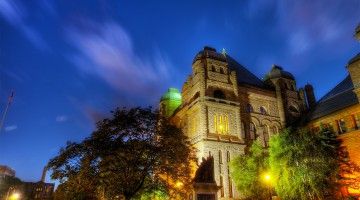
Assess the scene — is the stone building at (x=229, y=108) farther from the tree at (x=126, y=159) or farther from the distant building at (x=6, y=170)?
the distant building at (x=6, y=170)

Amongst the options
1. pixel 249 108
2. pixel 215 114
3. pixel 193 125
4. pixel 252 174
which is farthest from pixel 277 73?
pixel 252 174

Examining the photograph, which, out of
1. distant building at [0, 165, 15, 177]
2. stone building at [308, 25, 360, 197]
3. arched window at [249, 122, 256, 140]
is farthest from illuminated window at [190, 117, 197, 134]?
distant building at [0, 165, 15, 177]

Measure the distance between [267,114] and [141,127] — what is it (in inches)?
1214

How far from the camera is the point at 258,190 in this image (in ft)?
113

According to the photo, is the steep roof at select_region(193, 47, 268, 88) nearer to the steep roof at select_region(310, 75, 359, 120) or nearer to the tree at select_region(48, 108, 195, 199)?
the steep roof at select_region(310, 75, 359, 120)

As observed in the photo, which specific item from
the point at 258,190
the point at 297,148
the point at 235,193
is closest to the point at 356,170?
the point at 297,148

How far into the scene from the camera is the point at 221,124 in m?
45.2

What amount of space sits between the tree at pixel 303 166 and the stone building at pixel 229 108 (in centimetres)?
1041

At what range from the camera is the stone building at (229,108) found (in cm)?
4225

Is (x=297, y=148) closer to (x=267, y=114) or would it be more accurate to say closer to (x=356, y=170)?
(x=356, y=170)

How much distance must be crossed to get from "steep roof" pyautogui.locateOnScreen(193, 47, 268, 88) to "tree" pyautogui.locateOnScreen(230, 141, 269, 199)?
1825 cm

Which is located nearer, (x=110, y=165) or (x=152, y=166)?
(x=110, y=165)

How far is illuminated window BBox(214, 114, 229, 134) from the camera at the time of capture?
1753 inches

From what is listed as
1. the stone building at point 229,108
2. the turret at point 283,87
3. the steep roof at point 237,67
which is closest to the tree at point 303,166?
the stone building at point 229,108
